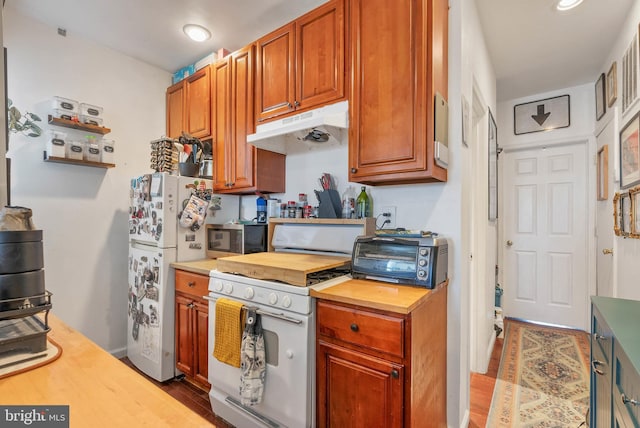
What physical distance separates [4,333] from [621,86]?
3751mm

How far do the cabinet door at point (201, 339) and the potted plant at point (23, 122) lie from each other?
168 centimetres

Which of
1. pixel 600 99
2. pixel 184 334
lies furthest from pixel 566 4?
pixel 184 334

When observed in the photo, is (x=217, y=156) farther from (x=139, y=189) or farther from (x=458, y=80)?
(x=458, y=80)

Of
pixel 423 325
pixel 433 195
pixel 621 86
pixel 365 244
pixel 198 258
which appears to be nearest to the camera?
pixel 423 325

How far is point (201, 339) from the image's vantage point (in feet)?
6.85

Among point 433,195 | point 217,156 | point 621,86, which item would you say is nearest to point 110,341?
point 217,156

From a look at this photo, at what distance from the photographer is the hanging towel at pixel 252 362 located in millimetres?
1515

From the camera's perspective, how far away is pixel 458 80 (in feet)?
5.65

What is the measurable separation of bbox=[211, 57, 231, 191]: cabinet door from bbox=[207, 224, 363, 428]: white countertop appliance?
3.34 feet

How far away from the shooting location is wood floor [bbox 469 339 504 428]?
1.94m

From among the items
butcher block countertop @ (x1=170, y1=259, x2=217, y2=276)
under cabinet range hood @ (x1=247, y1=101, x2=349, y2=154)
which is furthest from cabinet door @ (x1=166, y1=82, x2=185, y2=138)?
butcher block countertop @ (x1=170, y1=259, x2=217, y2=276)

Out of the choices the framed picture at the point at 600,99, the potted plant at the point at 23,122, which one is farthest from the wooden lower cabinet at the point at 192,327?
the framed picture at the point at 600,99

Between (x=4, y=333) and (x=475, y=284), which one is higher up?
(x=4, y=333)

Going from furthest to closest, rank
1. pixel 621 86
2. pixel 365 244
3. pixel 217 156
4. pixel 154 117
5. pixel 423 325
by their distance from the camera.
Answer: pixel 154 117 → pixel 217 156 → pixel 621 86 → pixel 365 244 → pixel 423 325
